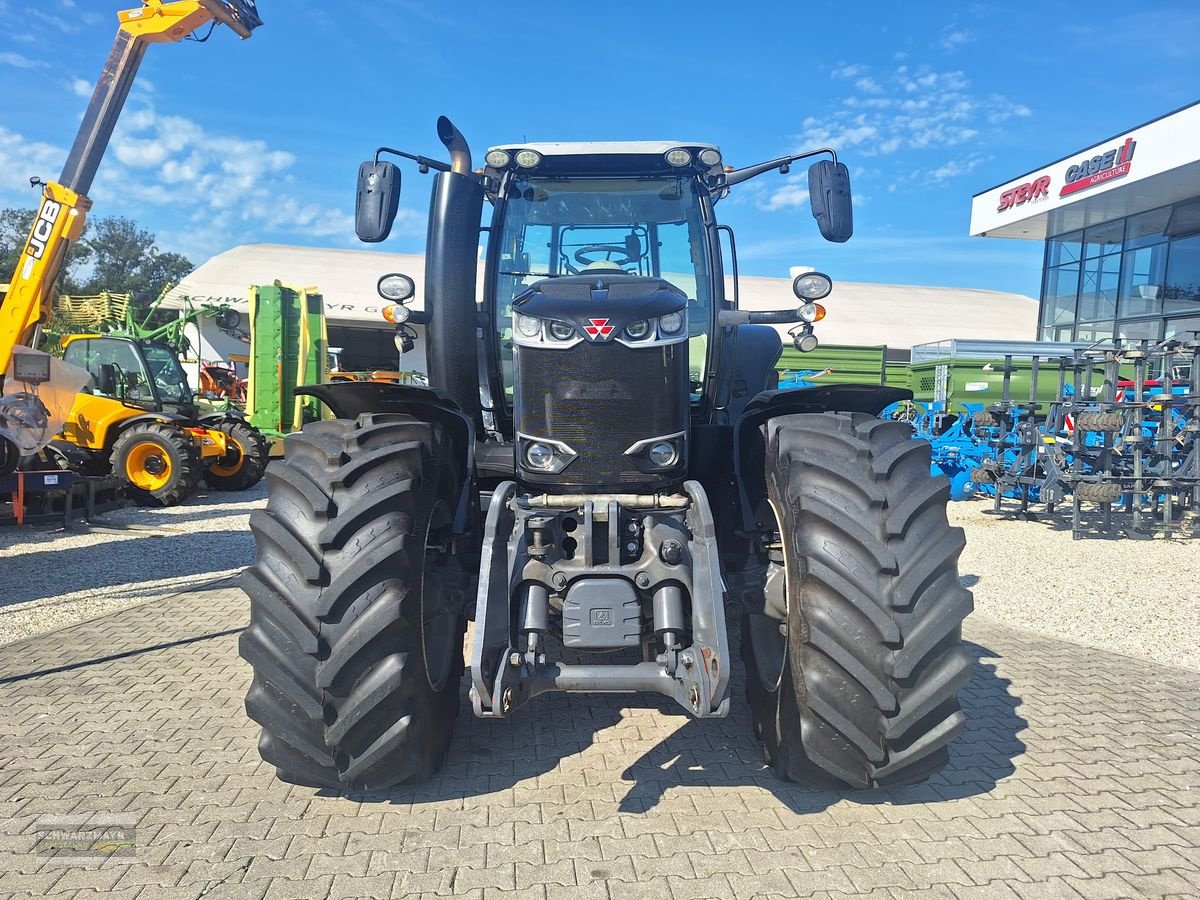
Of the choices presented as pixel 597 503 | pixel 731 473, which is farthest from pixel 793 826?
pixel 731 473

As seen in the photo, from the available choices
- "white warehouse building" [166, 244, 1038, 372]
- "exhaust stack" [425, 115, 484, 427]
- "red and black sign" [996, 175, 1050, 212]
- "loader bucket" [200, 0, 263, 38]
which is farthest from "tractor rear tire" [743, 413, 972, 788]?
"white warehouse building" [166, 244, 1038, 372]

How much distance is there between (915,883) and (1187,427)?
900 cm

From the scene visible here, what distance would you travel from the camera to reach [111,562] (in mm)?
7664

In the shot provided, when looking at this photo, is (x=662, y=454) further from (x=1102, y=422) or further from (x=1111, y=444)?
(x=1111, y=444)

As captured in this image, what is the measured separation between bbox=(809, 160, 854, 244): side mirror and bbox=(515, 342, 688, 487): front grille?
3.60 ft

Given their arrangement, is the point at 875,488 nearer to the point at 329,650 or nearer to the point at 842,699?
the point at 842,699

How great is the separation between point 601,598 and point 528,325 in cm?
115

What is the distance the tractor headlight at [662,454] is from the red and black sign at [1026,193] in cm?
1789

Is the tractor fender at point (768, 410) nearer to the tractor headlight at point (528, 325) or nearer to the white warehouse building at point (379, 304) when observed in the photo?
the tractor headlight at point (528, 325)

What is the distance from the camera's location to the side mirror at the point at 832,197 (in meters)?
3.83

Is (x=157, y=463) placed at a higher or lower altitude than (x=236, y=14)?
lower

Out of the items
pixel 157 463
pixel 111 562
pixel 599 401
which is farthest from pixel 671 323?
Answer: pixel 157 463

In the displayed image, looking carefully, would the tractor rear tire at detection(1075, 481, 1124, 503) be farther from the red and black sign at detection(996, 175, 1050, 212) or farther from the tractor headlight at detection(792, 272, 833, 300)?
the red and black sign at detection(996, 175, 1050, 212)

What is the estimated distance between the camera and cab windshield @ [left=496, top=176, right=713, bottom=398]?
4137mm
